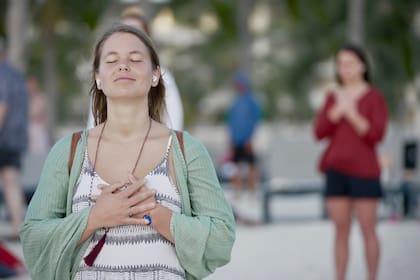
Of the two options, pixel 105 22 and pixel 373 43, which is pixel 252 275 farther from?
pixel 105 22

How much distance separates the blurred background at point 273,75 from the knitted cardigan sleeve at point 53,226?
78 centimetres

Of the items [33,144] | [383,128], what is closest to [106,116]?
[383,128]

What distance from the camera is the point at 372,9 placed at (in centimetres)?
Result: 3859

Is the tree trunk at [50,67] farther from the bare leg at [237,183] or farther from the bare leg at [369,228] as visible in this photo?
the bare leg at [369,228]

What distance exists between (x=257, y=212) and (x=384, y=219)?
A: 216 cm

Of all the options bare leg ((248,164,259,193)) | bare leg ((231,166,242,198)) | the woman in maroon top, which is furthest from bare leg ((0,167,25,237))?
bare leg ((248,164,259,193))

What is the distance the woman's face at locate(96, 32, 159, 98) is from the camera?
357cm

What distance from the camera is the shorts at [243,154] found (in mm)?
16750

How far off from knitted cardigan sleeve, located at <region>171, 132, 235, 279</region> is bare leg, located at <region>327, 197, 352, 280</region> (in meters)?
4.21

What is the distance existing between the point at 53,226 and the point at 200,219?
483mm

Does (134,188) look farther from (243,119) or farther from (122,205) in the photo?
(243,119)

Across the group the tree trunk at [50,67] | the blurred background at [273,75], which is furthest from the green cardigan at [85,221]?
the tree trunk at [50,67]

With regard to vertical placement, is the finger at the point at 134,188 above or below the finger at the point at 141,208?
above

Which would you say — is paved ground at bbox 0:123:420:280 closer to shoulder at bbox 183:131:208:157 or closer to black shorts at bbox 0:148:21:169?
black shorts at bbox 0:148:21:169
